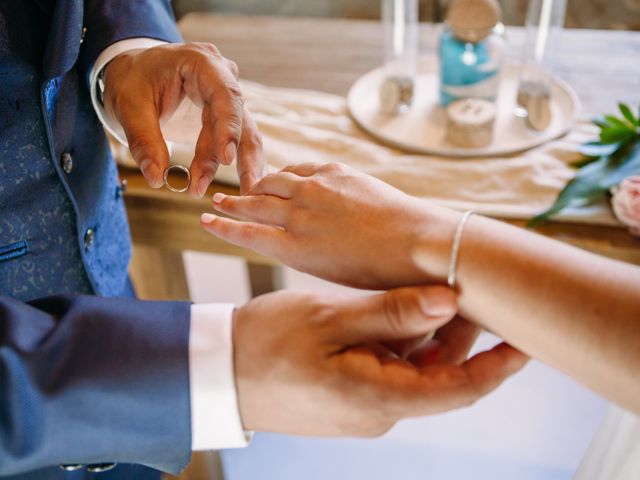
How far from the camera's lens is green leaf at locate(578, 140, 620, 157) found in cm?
110

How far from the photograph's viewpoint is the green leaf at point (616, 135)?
3.56 ft

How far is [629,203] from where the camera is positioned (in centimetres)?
97

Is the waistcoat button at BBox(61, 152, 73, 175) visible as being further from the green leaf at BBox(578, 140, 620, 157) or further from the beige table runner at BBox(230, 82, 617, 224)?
the green leaf at BBox(578, 140, 620, 157)

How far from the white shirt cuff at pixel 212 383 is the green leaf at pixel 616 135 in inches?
29.9

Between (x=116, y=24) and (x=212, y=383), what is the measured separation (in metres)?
0.45

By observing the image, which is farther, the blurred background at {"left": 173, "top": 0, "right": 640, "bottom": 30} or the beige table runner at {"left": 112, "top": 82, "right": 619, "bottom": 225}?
the blurred background at {"left": 173, "top": 0, "right": 640, "bottom": 30}

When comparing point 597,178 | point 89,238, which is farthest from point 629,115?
point 89,238

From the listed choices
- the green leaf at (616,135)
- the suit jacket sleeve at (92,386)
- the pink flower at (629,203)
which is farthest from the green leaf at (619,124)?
the suit jacket sleeve at (92,386)

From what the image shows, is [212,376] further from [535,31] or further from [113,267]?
[535,31]

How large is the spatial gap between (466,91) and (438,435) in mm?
745

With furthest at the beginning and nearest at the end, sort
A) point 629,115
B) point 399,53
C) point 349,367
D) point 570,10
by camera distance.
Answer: point 570,10
point 399,53
point 629,115
point 349,367

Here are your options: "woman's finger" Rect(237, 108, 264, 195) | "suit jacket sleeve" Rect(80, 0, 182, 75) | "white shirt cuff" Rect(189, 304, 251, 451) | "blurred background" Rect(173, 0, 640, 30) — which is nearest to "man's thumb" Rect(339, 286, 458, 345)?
"white shirt cuff" Rect(189, 304, 251, 451)

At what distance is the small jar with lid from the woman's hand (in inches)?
24.4

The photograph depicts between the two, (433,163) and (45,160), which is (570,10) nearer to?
(433,163)
